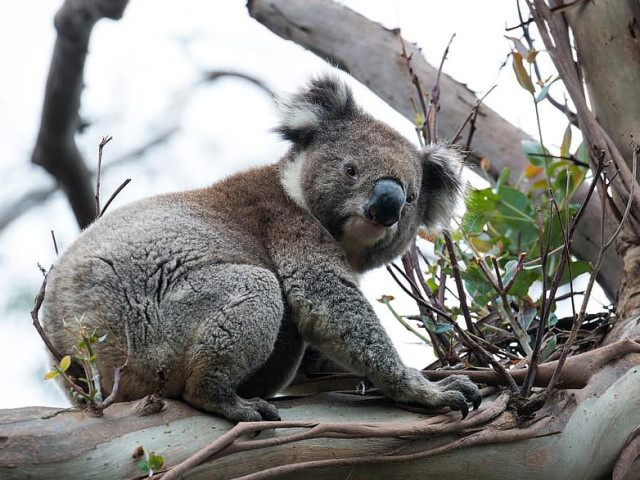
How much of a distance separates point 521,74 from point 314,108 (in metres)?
1.15

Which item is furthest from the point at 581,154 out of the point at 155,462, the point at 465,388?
the point at 155,462

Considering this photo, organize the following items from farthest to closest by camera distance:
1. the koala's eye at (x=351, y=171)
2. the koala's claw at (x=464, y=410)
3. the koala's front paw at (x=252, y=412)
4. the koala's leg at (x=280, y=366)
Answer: the koala's eye at (x=351, y=171) → the koala's leg at (x=280, y=366) → the koala's claw at (x=464, y=410) → the koala's front paw at (x=252, y=412)

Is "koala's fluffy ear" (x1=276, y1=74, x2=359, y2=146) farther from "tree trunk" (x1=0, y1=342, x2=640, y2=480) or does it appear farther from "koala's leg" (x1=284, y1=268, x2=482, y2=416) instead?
"tree trunk" (x1=0, y1=342, x2=640, y2=480)

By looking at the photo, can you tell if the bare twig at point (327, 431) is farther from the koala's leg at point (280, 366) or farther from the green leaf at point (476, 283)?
the green leaf at point (476, 283)

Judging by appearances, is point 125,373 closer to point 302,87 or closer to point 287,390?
point 287,390

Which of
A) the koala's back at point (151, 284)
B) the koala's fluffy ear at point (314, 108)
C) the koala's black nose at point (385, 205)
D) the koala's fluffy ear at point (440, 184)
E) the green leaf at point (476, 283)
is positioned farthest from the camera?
the koala's fluffy ear at point (440, 184)

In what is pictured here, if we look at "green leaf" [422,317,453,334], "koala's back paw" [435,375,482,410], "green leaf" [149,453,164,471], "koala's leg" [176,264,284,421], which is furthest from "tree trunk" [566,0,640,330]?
"green leaf" [149,453,164,471]

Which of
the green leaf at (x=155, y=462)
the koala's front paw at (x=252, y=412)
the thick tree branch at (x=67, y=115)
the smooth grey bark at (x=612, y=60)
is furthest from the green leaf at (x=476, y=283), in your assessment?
the thick tree branch at (x=67, y=115)

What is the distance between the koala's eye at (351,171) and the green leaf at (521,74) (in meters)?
1.17

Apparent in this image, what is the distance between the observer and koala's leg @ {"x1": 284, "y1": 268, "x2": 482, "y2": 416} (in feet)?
9.36

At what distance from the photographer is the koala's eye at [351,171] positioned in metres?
3.67

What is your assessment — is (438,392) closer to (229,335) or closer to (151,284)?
(229,335)

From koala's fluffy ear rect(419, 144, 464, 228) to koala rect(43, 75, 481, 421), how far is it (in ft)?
0.38

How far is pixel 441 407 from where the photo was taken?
2814 millimetres
